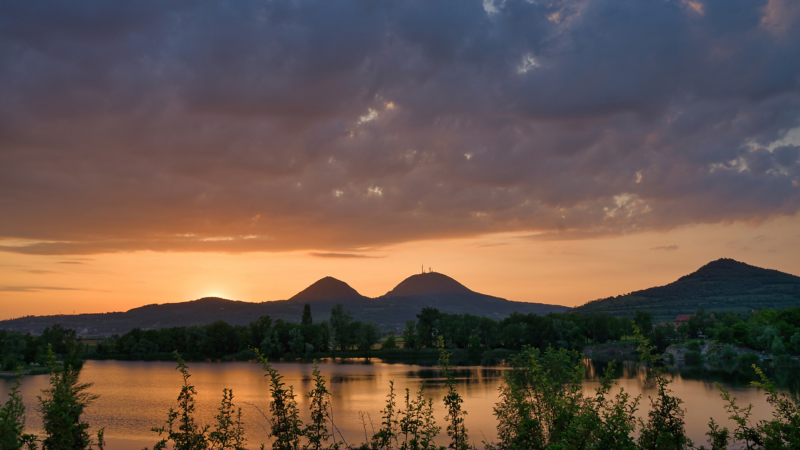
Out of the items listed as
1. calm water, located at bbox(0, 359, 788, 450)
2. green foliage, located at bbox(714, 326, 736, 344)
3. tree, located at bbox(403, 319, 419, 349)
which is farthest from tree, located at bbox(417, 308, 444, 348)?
green foliage, located at bbox(714, 326, 736, 344)

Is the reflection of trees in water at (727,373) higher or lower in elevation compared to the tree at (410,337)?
lower

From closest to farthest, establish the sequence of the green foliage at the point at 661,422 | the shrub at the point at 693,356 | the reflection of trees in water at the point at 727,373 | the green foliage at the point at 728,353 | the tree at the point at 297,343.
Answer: the green foliage at the point at 661,422 → the reflection of trees in water at the point at 727,373 → the green foliage at the point at 728,353 → the shrub at the point at 693,356 → the tree at the point at 297,343

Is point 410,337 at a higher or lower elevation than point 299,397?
higher

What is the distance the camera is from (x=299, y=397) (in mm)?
54344

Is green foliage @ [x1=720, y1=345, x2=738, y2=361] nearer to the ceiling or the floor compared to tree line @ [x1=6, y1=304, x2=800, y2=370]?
nearer to the floor

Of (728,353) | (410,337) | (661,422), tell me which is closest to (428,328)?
(410,337)

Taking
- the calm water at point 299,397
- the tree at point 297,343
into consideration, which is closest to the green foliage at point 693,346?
the calm water at point 299,397

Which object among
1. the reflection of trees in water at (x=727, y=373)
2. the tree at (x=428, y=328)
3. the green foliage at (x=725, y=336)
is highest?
the tree at (x=428, y=328)

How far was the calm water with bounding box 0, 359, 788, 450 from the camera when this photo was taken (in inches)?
1481

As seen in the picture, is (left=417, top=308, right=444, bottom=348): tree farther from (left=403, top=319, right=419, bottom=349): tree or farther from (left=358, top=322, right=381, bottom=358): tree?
(left=358, top=322, right=381, bottom=358): tree

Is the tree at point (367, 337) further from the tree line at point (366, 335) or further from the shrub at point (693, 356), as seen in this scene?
the shrub at point (693, 356)

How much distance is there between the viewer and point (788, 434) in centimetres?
1034

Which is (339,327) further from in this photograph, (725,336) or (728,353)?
(725,336)

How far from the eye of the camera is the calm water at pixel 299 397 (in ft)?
123
